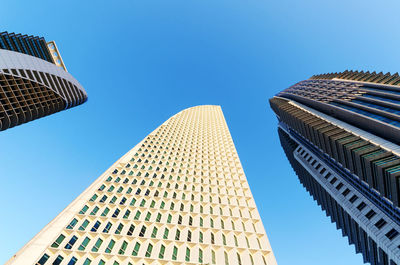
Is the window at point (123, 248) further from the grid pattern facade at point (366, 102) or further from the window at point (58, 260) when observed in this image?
the grid pattern facade at point (366, 102)

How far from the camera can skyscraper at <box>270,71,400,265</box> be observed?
35.2 metres

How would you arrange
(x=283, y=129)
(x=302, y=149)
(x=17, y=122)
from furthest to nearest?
1. (x=283, y=129)
2. (x=302, y=149)
3. (x=17, y=122)

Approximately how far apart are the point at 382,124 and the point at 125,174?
5281cm

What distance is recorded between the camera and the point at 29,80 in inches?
2366

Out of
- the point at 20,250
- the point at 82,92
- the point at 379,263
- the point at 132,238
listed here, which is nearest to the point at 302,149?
the point at 379,263

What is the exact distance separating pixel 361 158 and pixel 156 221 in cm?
3869

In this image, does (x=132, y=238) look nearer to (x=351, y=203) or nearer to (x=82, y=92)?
(x=351, y=203)

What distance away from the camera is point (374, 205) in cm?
4347

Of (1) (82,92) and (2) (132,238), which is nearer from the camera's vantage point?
(2) (132,238)

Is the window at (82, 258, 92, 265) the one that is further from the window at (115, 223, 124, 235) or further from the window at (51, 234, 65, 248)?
the window at (115, 223, 124, 235)

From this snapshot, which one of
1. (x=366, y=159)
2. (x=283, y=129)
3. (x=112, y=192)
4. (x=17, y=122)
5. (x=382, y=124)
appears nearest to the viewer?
(x=112, y=192)

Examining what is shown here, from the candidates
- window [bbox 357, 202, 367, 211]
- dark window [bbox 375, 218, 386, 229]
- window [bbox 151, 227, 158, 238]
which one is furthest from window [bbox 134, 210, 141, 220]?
window [bbox 357, 202, 367, 211]

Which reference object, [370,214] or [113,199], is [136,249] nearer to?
[113,199]

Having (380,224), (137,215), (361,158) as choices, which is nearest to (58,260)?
(137,215)
